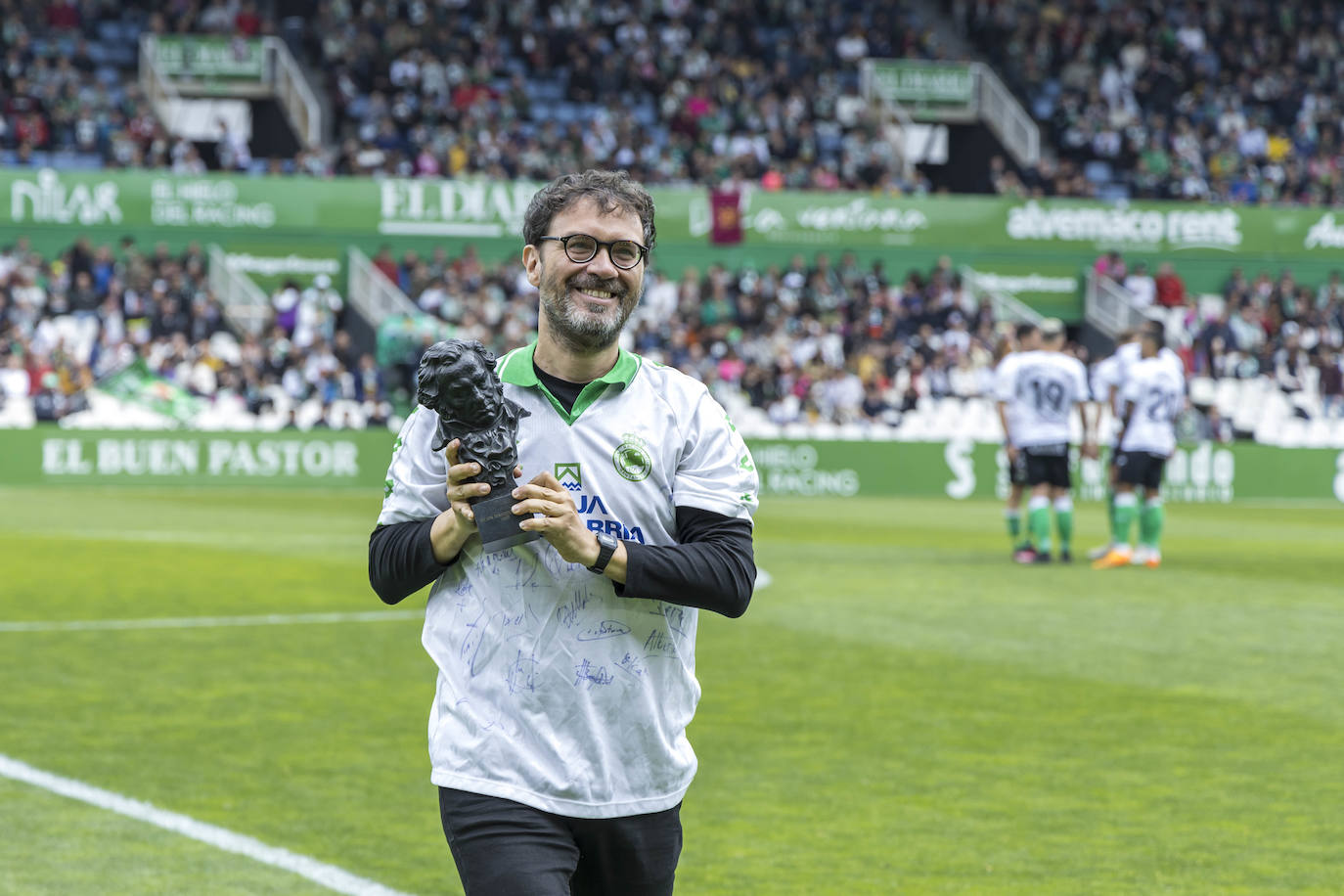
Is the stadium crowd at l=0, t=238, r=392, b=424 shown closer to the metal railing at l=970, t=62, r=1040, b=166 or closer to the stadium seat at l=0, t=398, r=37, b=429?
the stadium seat at l=0, t=398, r=37, b=429

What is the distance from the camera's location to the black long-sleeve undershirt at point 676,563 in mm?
3324

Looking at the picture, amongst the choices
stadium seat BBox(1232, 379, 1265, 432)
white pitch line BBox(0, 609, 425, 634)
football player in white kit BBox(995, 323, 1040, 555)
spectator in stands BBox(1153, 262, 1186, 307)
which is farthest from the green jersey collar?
spectator in stands BBox(1153, 262, 1186, 307)

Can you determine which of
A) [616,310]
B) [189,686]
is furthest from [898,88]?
[616,310]

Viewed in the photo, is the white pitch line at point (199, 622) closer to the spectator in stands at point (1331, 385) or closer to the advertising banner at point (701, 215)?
the advertising banner at point (701, 215)

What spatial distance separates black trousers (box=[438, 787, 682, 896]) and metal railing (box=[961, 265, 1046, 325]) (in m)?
32.5

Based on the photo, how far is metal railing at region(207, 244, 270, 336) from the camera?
33531 mm

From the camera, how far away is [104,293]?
32750 mm

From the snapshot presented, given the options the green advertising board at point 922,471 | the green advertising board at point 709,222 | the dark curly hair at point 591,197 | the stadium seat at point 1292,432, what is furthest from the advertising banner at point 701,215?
the dark curly hair at point 591,197

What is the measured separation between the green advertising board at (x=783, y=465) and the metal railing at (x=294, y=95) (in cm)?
968

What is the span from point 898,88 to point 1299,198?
908 cm

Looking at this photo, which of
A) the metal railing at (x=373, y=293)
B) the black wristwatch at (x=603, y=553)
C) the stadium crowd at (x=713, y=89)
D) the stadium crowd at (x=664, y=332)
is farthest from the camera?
the stadium crowd at (x=713, y=89)

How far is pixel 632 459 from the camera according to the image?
3.43m

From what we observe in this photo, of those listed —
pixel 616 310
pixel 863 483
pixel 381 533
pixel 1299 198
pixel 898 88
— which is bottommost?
pixel 863 483

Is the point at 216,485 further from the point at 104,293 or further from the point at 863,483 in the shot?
the point at 863,483
